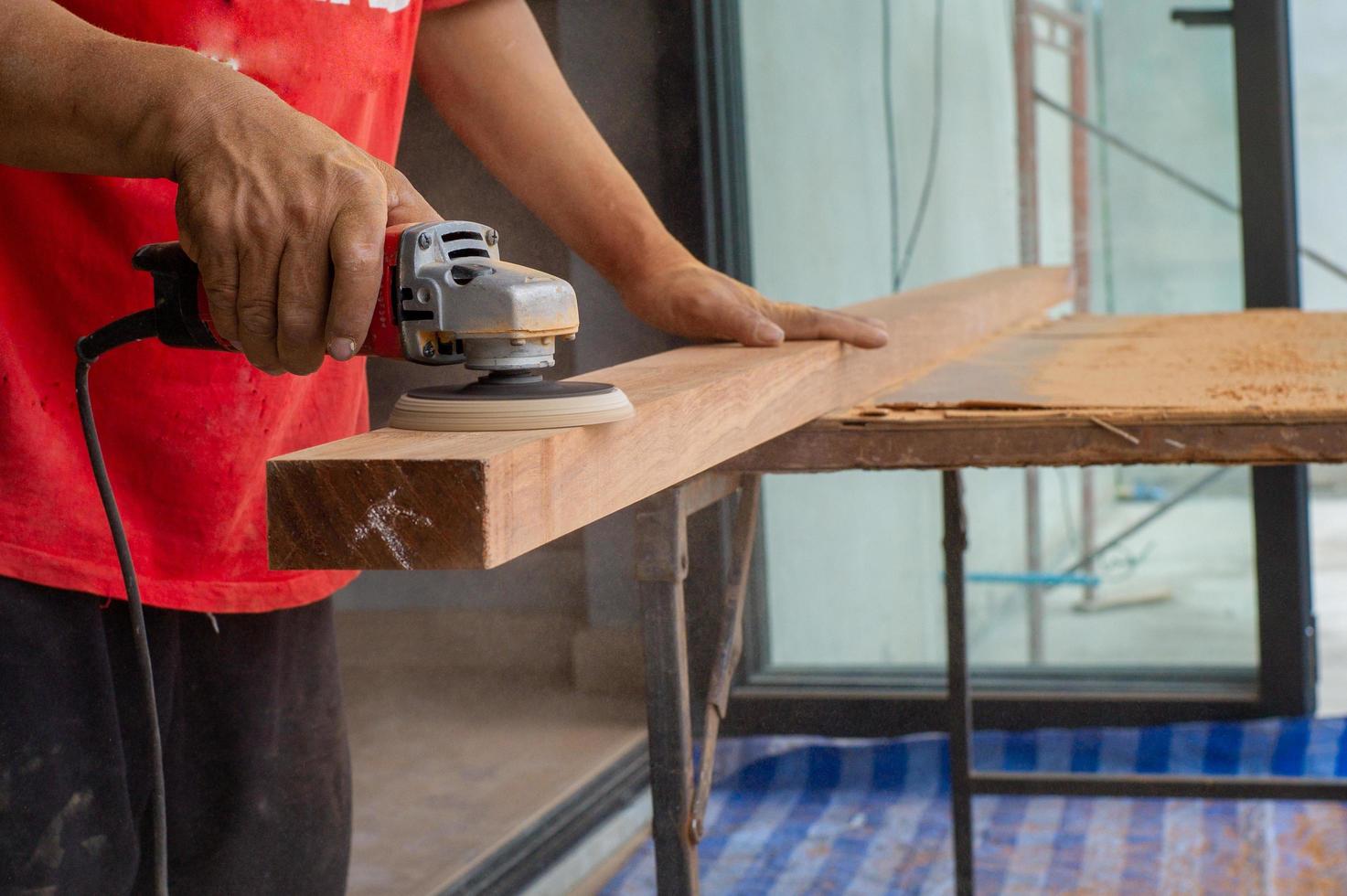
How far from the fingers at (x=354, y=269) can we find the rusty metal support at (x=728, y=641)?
2.30ft

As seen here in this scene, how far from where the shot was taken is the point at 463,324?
683 mm

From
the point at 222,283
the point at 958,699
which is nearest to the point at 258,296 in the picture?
the point at 222,283

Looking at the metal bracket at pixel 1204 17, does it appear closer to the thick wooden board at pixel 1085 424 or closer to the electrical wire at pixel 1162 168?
the electrical wire at pixel 1162 168

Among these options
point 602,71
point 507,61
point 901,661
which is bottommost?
point 901,661

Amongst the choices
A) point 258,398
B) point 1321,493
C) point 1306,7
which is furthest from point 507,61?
point 1321,493

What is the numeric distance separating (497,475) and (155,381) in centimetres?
45

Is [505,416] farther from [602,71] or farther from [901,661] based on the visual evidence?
[901,661]

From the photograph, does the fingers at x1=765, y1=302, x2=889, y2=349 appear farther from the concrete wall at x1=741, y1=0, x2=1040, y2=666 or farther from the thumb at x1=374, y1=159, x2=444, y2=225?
the concrete wall at x1=741, y1=0, x2=1040, y2=666

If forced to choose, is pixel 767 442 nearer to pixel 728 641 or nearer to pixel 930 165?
pixel 728 641

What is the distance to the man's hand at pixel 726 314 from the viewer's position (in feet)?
4.06

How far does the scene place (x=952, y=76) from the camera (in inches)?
110

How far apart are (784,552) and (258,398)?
1980 mm

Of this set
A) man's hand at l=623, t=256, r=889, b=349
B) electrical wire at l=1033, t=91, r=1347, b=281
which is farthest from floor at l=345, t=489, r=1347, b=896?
man's hand at l=623, t=256, r=889, b=349

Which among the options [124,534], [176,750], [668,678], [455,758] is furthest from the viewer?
[455,758]
